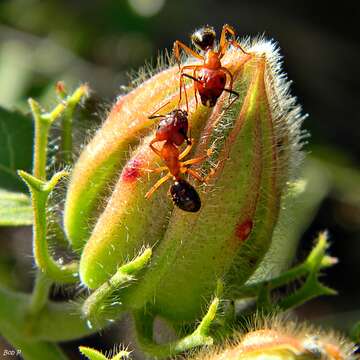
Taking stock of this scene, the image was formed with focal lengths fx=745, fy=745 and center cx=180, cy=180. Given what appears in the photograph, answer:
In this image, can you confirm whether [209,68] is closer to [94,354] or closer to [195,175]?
[195,175]

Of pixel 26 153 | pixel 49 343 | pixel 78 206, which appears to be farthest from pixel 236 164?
pixel 26 153

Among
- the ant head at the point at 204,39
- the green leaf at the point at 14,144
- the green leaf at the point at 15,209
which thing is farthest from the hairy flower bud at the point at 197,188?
the green leaf at the point at 14,144

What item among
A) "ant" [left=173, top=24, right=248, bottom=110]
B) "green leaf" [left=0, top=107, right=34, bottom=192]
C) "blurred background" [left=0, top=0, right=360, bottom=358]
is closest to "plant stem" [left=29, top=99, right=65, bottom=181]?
"ant" [left=173, top=24, right=248, bottom=110]

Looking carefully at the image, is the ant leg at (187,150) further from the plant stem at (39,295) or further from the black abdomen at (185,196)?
the plant stem at (39,295)

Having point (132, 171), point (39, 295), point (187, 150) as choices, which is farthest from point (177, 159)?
point (39, 295)

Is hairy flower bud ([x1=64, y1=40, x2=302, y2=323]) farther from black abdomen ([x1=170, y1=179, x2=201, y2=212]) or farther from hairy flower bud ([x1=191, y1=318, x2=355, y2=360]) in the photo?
hairy flower bud ([x1=191, y1=318, x2=355, y2=360])

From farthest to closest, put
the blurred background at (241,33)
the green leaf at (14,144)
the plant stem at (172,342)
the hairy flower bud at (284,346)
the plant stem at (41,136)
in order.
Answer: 1. the blurred background at (241,33)
2. the green leaf at (14,144)
3. the plant stem at (41,136)
4. the plant stem at (172,342)
5. the hairy flower bud at (284,346)

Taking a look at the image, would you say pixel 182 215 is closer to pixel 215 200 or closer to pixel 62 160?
pixel 215 200
